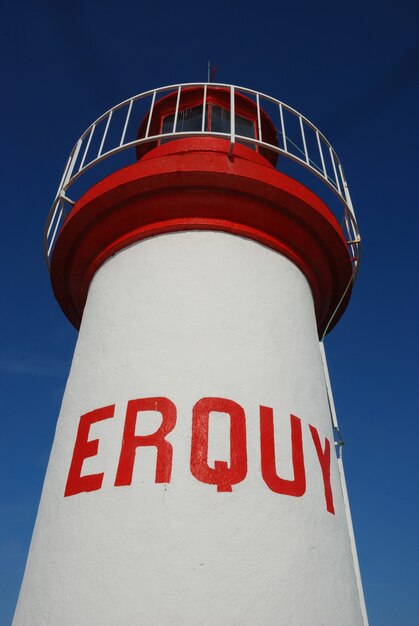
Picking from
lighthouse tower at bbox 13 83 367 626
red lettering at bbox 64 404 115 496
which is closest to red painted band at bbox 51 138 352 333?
lighthouse tower at bbox 13 83 367 626

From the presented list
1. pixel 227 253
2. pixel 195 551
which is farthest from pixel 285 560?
pixel 227 253

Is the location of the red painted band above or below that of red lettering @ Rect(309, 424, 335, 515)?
above

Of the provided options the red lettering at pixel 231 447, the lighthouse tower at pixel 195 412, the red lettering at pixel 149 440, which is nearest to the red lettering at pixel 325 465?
the lighthouse tower at pixel 195 412

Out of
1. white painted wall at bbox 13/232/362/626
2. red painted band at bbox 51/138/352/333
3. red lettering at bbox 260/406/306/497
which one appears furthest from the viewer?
red painted band at bbox 51/138/352/333

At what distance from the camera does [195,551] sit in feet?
9.87

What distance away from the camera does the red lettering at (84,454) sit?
3.39 metres

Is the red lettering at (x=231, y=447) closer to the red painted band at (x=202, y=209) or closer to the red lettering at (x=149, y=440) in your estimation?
the red lettering at (x=149, y=440)

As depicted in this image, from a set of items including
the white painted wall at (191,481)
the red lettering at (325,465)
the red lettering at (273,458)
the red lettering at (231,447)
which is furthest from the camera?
the red lettering at (325,465)

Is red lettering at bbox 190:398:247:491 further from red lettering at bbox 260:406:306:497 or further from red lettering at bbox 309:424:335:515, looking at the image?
red lettering at bbox 309:424:335:515

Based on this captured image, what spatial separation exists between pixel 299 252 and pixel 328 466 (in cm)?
202

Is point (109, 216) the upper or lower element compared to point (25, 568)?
upper

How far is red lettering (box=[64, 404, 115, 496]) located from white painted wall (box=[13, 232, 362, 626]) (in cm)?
6

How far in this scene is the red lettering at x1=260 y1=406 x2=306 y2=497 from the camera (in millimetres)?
3379

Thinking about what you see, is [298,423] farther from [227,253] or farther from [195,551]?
[227,253]
